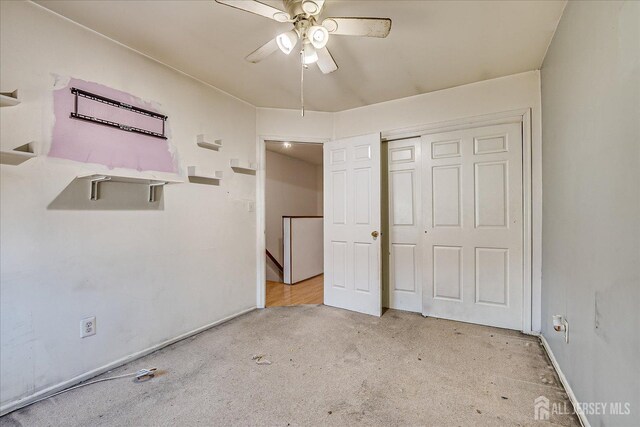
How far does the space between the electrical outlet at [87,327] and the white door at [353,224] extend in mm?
2250

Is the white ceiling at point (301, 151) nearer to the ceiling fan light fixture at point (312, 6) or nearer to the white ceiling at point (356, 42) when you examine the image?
the white ceiling at point (356, 42)

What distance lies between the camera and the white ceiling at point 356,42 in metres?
1.78

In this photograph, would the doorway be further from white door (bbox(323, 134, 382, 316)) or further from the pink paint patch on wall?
the pink paint patch on wall

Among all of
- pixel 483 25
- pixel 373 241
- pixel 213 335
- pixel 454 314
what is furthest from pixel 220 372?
pixel 483 25

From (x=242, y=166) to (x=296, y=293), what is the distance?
77.6 inches

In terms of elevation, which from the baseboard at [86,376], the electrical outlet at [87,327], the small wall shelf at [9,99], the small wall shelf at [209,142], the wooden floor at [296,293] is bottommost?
the wooden floor at [296,293]

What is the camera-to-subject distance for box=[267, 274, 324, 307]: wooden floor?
3618mm

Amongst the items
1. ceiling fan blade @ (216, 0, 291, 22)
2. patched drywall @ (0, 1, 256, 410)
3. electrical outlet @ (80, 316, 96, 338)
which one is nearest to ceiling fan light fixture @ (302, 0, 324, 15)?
ceiling fan blade @ (216, 0, 291, 22)

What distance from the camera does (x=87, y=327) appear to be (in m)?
1.93

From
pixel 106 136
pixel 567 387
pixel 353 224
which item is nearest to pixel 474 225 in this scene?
pixel 353 224

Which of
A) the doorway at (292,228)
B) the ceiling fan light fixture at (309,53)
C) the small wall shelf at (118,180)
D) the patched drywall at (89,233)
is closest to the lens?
the patched drywall at (89,233)

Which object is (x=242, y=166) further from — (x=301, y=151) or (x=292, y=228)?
(x=301, y=151)

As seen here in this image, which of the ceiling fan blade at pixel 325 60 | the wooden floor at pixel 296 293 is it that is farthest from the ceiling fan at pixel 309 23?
the wooden floor at pixel 296 293

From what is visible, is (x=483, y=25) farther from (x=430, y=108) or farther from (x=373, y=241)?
(x=373, y=241)
